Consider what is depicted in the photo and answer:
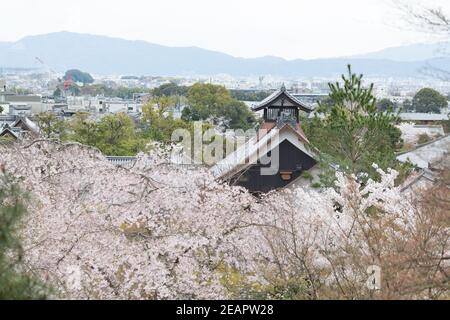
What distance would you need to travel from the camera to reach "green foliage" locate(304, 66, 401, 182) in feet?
40.7

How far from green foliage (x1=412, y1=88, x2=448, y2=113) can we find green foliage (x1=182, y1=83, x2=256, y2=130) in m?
21.0

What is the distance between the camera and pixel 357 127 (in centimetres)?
1277

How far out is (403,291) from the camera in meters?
4.87

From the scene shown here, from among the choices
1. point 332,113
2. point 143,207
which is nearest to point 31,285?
point 143,207

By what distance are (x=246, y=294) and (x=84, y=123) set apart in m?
20.3

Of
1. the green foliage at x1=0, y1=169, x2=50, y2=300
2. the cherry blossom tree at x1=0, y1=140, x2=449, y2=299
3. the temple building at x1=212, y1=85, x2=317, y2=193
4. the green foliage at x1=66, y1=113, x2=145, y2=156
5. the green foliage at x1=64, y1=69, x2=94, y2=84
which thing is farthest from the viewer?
the green foliage at x1=64, y1=69, x2=94, y2=84

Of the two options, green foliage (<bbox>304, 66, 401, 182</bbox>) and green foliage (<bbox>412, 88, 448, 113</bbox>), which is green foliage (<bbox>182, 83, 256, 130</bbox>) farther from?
green foliage (<bbox>304, 66, 401, 182</bbox>)

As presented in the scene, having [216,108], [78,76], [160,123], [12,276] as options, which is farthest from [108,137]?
[78,76]

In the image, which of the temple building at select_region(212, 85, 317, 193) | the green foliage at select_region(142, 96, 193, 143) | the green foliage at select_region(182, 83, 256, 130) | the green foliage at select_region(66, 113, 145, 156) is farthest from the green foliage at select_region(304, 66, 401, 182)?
the green foliage at select_region(182, 83, 256, 130)

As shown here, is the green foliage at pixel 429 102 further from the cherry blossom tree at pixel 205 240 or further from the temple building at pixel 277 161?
the cherry blossom tree at pixel 205 240

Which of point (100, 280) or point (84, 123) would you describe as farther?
point (84, 123)

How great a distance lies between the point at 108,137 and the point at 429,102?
35703 mm
